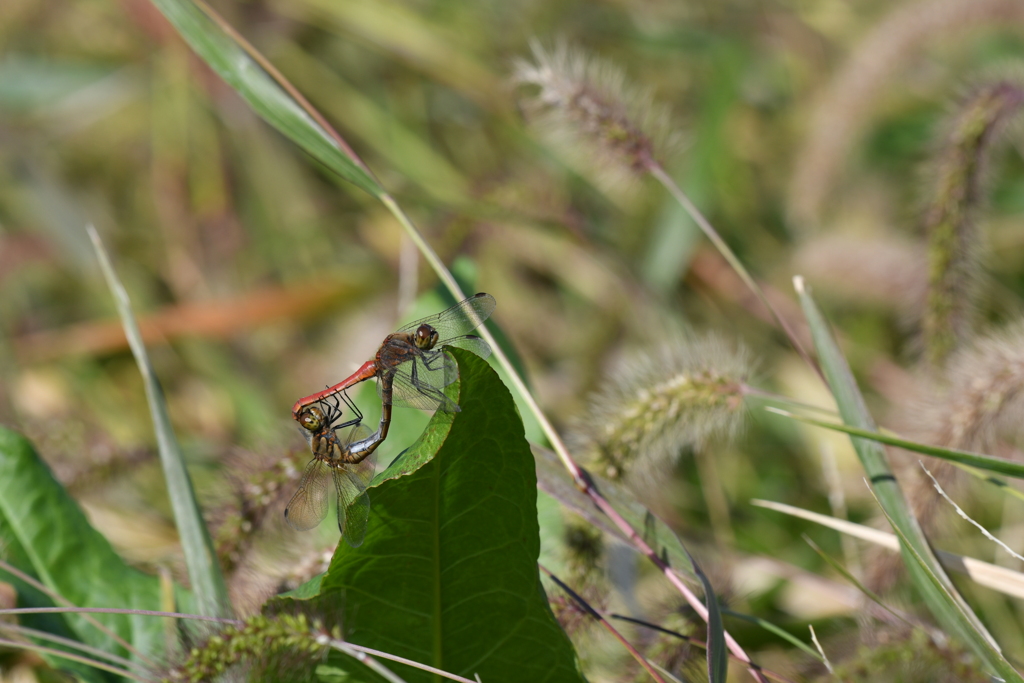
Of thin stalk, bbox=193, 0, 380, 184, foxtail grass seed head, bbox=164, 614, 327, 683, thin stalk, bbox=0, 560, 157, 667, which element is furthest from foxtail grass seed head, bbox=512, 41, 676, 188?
thin stalk, bbox=0, 560, 157, 667

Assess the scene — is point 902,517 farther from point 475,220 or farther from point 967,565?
point 475,220

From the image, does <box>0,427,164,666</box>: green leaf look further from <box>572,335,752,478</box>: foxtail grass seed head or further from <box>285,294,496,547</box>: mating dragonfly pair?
<box>572,335,752,478</box>: foxtail grass seed head

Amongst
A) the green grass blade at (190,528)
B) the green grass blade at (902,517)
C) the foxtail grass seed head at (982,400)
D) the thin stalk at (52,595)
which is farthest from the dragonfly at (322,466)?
the foxtail grass seed head at (982,400)

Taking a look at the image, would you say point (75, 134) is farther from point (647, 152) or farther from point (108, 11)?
point (647, 152)

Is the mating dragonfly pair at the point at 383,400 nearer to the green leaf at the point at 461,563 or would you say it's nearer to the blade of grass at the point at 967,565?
the green leaf at the point at 461,563

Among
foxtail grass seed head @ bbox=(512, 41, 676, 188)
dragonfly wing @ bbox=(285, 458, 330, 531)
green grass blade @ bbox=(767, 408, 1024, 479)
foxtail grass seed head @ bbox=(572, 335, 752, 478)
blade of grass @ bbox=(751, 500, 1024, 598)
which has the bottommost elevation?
blade of grass @ bbox=(751, 500, 1024, 598)

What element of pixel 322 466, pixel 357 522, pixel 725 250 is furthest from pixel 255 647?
pixel 725 250

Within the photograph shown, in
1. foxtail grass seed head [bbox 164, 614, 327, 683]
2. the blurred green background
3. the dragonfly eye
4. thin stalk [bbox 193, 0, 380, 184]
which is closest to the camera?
foxtail grass seed head [bbox 164, 614, 327, 683]
